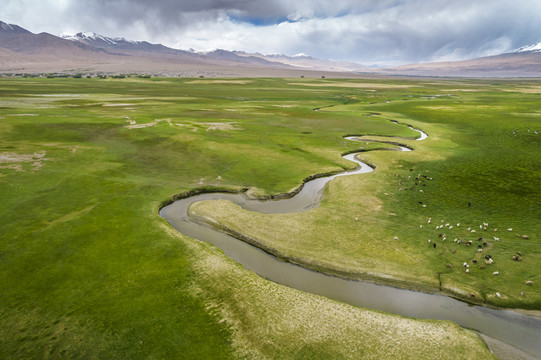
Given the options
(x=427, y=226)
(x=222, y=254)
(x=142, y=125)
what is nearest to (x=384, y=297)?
(x=427, y=226)

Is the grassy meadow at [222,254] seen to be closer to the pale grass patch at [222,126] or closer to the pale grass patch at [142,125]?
the pale grass patch at [142,125]

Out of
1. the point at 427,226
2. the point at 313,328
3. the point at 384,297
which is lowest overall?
the point at 384,297

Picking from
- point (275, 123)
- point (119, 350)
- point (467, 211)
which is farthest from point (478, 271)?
point (275, 123)

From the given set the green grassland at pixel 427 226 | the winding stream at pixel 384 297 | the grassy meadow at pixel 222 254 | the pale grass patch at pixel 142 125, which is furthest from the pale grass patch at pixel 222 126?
the winding stream at pixel 384 297

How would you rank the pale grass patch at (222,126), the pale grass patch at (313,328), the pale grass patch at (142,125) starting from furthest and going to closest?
the pale grass patch at (222,126) → the pale grass patch at (142,125) → the pale grass patch at (313,328)

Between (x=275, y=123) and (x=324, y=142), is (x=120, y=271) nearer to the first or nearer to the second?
(x=324, y=142)

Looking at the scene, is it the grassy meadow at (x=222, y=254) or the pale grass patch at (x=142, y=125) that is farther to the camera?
the pale grass patch at (x=142, y=125)

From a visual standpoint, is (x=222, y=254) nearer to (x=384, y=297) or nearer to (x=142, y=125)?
(x=384, y=297)

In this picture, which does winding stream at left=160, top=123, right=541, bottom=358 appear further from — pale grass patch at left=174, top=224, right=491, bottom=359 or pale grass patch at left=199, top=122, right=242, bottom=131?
pale grass patch at left=199, top=122, right=242, bottom=131

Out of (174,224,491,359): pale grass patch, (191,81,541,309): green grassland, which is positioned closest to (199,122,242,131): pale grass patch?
(191,81,541,309): green grassland
